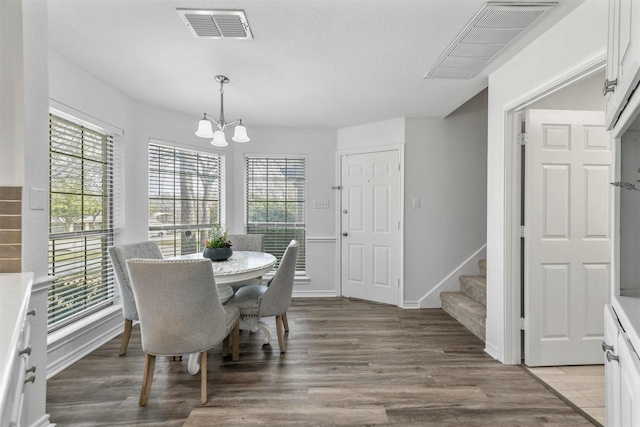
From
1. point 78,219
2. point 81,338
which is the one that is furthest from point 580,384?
point 78,219

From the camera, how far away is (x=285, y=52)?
2.17m

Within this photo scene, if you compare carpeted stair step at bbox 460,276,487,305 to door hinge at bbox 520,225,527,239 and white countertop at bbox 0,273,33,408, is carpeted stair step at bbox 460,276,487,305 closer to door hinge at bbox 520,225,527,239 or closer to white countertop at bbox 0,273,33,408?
door hinge at bbox 520,225,527,239

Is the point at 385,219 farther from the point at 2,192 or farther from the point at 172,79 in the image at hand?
the point at 2,192

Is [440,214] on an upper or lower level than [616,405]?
upper

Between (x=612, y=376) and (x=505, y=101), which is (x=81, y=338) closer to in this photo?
(x=612, y=376)

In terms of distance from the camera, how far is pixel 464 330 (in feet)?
9.98

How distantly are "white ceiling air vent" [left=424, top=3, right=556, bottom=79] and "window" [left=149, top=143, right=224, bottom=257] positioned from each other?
9.44 ft

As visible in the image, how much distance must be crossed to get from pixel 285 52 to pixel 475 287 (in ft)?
9.75

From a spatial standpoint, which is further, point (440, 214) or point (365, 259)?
point (365, 259)

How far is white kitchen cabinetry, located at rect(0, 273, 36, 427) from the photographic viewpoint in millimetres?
662

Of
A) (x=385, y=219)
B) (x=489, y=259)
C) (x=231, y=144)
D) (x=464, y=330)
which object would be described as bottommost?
(x=464, y=330)

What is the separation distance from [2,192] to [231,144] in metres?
2.92

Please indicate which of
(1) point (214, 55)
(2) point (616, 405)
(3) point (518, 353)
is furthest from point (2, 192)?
(3) point (518, 353)

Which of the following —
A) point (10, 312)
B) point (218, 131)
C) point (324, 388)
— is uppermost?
point (218, 131)
